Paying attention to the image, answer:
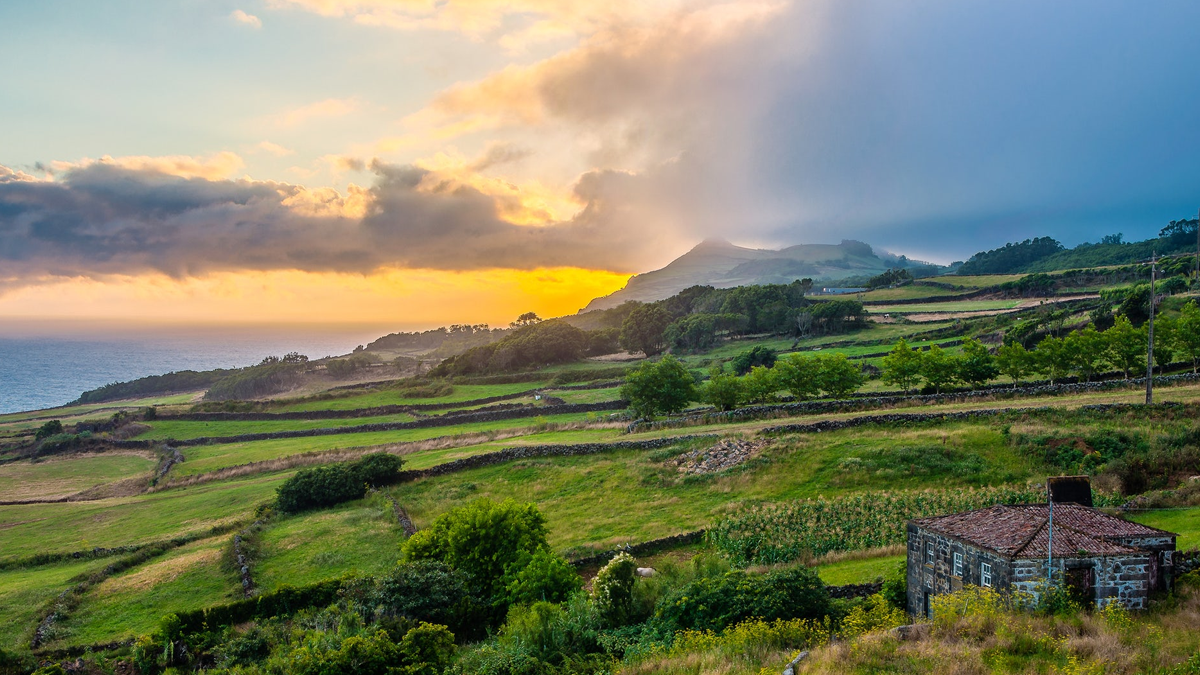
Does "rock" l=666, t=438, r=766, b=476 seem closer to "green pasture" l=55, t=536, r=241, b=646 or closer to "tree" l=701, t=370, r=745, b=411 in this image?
"tree" l=701, t=370, r=745, b=411

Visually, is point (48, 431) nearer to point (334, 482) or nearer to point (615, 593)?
point (334, 482)

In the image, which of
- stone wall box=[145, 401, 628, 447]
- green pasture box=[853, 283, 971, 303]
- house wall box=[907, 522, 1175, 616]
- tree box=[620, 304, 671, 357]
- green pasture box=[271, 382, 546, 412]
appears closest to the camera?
house wall box=[907, 522, 1175, 616]

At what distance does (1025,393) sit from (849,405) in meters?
10.7

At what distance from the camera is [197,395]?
12562cm

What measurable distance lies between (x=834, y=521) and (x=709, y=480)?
800cm

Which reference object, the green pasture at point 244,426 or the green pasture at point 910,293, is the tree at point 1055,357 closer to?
the green pasture at point 244,426

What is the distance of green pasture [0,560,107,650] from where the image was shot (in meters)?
22.3

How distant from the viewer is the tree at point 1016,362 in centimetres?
4638

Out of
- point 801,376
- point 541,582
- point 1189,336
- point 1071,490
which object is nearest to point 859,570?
point 1071,490

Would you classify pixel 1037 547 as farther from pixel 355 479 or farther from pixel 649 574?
pixel 355 479

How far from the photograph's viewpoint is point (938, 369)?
4838cm

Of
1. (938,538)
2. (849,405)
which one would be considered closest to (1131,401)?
(849,405)

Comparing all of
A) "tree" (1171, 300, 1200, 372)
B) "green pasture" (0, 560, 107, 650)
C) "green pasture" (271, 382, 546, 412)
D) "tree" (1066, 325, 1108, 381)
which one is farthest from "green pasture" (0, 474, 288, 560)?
"tree" (1171, 300, 1200, 372)

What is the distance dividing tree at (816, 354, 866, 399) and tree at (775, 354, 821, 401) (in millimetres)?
317
